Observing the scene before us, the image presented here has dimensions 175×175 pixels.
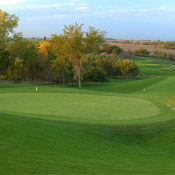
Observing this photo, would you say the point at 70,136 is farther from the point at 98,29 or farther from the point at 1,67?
the point at 1,67

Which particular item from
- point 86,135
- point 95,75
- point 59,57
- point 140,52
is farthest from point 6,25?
point 140,52

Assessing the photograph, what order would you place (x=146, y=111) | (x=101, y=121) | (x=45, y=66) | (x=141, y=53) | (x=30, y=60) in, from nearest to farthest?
(x=101, y=121) < (x=146, y=111) < (x=30, y=60) < (x=45, y=66) < (x=141, y=53)

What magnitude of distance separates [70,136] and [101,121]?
11.2ft

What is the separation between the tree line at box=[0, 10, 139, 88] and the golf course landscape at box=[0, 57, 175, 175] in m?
21.2

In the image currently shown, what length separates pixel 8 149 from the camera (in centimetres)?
645

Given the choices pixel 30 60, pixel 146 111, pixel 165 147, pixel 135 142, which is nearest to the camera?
pixel 165 147

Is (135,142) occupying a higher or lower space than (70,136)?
lower

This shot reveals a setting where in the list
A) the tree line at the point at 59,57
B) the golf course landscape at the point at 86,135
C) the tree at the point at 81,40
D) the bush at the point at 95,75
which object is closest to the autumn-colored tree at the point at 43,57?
the tree line at the point at 59,57

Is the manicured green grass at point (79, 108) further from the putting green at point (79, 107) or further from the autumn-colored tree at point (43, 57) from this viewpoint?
the autumn-colored tree at point (43, 57)

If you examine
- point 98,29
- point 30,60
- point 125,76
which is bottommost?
point 125,76

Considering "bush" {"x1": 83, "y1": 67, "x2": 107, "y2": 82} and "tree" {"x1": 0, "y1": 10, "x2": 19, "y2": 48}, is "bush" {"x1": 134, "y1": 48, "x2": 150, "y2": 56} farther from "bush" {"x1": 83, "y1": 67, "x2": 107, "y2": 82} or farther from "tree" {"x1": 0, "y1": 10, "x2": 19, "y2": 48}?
"tree" {"x1": 0, "y1": 10, "x2": 19, "y2": 48}

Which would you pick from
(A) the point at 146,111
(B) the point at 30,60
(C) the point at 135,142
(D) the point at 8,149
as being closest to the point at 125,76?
(B) the point at 30,60

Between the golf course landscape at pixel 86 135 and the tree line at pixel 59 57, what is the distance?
2121 centimetres

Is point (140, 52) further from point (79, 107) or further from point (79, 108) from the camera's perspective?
point (79, 108)
